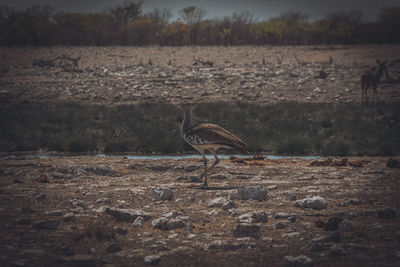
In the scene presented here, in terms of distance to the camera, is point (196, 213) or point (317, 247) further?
point (196, 213)

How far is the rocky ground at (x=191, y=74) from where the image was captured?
74.9ft

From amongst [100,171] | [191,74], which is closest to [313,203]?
[100,171]

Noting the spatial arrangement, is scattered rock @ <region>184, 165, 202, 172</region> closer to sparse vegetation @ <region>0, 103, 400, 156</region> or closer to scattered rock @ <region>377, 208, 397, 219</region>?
sparse vegetation @ <region>0, 103, 400, 156</region>

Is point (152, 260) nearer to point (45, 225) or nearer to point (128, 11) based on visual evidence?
point (45, 225)

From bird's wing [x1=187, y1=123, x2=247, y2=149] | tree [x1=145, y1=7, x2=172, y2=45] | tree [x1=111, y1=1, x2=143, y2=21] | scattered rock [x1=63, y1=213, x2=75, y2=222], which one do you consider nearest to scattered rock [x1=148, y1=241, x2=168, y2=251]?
scattered rock [x1=63, y1=213, x2=75, y2=222]

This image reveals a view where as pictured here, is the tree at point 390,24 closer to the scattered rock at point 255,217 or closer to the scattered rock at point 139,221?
the scattered rock at point 255,217

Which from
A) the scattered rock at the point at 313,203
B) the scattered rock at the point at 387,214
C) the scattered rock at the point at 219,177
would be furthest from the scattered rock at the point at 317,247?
the scattered rock at the point at 219,177

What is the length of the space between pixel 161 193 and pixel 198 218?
3.65 ft

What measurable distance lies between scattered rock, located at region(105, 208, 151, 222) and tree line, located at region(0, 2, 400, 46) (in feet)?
104

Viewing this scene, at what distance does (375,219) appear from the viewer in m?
6.62

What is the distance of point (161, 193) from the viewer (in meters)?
7.76

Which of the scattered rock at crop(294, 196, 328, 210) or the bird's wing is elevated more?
the bird's wing

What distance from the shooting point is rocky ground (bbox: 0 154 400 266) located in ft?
17.7

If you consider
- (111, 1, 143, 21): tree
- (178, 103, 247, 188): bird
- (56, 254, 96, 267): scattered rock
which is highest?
(111, 1, 143, 21): tree
